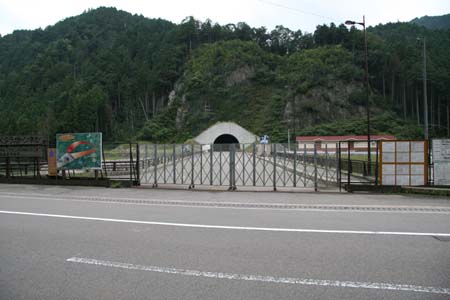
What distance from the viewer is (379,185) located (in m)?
14.2

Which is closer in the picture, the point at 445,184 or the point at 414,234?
the point at 414,234

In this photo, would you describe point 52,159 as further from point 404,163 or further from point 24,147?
point 404,163

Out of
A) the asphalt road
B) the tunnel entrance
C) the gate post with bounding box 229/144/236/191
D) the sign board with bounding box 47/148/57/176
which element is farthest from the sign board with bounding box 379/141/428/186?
the sign board with bounding box 47/148/57/176

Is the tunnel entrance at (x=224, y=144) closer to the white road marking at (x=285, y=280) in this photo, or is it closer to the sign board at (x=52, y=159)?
the sign board at (x=52, y=159)

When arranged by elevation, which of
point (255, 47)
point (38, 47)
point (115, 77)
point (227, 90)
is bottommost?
point (227, 90)

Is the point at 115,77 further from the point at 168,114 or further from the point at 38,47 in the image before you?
the point at 38,47

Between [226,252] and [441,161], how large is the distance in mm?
11678

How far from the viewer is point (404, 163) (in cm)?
1405

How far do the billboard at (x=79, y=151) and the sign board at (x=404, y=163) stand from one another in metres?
12.6

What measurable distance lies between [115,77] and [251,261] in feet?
446

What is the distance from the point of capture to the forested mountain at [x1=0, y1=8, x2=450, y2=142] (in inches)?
3600

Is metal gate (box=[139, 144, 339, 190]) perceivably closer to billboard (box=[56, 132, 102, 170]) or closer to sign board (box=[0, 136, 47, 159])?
billboard (box=[56, 132, 102, 170])

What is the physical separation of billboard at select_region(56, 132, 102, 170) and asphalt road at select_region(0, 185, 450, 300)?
5.87 metres

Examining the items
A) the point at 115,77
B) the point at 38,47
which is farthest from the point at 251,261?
the point at 38,47
